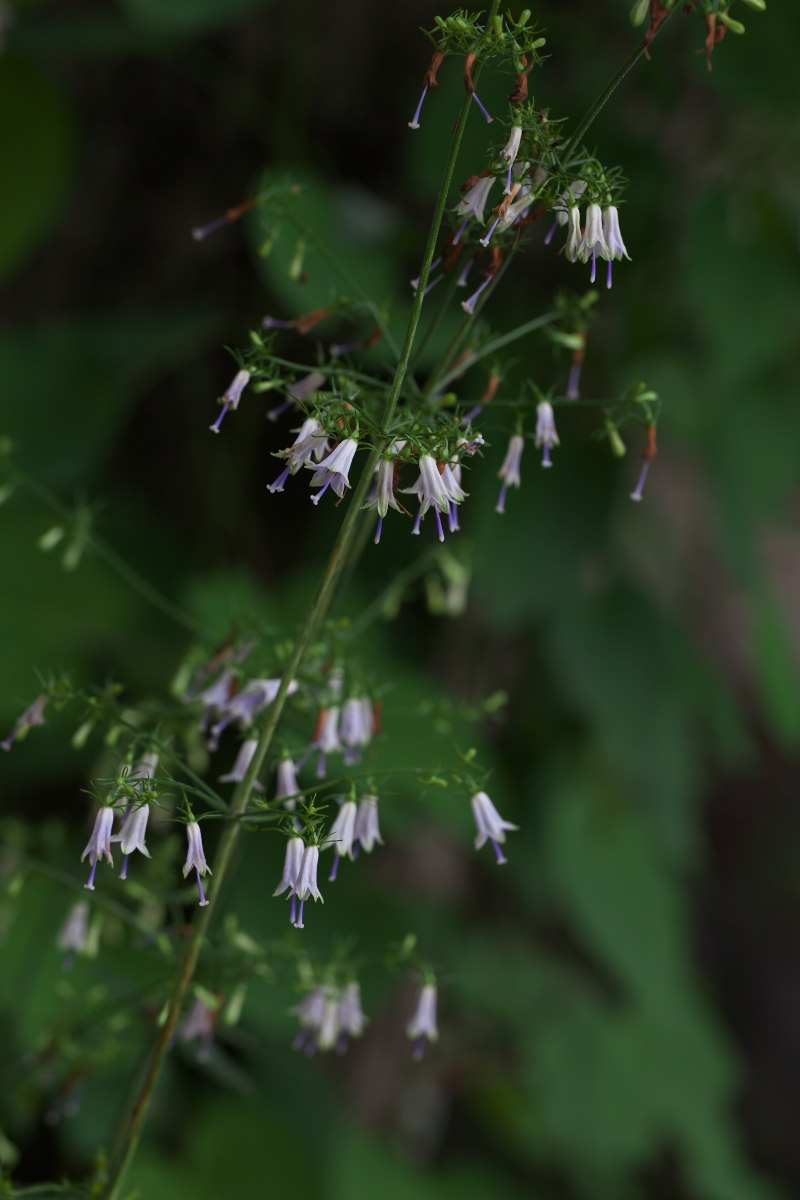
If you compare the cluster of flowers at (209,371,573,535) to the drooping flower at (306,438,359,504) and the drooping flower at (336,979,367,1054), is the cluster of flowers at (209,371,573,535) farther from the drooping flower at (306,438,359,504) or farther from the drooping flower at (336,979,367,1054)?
the drooping flower at (336,979,367,1054)

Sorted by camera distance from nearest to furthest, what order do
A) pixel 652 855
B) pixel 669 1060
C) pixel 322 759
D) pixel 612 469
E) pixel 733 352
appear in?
pixel 322 759 → pixel 733 352 → pixel 612 469 → pixel 652 855 → pixel 669 1060

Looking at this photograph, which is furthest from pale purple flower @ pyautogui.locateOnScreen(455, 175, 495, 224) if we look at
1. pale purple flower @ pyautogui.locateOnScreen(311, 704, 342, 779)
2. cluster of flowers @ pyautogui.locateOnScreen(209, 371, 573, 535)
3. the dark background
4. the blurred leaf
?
the blurred leaf

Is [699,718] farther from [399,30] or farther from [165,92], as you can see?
[165,92]

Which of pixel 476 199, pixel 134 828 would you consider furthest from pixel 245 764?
pixel 476 199

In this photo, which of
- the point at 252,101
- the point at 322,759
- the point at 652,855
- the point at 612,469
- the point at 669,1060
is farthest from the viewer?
the point at 669,1060

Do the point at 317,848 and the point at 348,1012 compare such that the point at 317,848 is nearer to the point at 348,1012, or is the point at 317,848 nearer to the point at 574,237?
the point at 348,1012

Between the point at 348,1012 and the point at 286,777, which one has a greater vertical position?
the point at 286,777

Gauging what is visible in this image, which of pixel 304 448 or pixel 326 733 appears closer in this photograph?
pixel 304 448

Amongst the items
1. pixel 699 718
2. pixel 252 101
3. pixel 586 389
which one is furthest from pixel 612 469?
pixel 252 101
